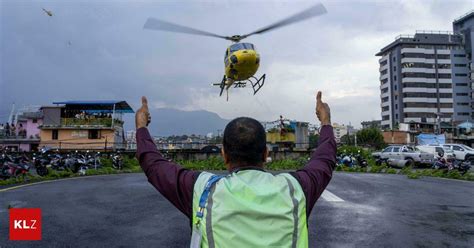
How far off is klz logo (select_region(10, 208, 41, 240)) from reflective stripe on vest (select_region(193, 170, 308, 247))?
15.5 feet

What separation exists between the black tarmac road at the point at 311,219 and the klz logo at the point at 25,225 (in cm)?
13

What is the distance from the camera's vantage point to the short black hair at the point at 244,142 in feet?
6.66

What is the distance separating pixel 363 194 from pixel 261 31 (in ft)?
29.0

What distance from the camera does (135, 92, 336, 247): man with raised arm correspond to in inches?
66.3

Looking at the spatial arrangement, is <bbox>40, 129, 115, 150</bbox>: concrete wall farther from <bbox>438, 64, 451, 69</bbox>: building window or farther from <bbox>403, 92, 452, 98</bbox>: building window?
<bbox>438, 64, 451, 69</bbox>: building window

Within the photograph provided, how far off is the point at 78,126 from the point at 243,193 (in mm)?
37849

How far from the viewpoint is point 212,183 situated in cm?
183

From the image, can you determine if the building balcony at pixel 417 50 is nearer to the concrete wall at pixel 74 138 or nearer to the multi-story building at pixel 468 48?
the multi-story building at pixel 468 48

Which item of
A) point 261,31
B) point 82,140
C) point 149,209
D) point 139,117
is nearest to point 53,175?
point 149,209

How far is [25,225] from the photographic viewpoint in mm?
5809

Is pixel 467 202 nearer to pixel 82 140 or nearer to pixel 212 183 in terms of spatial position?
pixel 212 183

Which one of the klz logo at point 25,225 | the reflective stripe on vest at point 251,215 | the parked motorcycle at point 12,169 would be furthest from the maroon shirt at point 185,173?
the parked motorcycle at point 12,169

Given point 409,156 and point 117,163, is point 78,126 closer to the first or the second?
point 117,163

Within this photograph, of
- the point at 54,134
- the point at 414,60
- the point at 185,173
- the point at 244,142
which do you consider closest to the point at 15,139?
the point at 54,134
